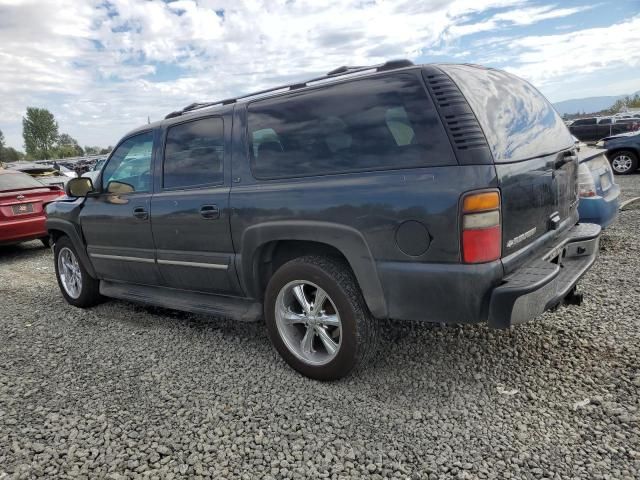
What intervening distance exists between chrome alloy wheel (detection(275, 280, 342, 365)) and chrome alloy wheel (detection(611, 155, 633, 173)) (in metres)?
11.9

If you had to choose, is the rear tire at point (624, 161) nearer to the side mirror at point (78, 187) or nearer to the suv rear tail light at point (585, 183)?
the suv rear tail light at point (585, 183)

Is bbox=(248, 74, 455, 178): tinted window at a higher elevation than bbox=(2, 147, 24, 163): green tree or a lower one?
lower

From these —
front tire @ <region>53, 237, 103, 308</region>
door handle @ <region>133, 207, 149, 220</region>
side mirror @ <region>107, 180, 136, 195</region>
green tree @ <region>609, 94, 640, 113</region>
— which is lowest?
Result: front tire @ <region>53, 237, 103, 308</region>

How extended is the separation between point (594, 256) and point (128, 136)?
13.0ft

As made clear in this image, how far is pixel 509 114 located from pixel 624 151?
37.2 ft

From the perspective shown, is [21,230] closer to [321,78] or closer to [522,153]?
[321,78]

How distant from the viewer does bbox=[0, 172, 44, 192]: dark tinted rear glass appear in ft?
27.3

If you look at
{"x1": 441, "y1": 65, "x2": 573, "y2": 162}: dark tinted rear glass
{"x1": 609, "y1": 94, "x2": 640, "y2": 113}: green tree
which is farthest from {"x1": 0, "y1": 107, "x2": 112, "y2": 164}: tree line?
{"x1": 441, "y1": 65, "x2": 573, "y2": 162}: dark tinted rear glass

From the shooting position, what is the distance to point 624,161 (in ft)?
39.8

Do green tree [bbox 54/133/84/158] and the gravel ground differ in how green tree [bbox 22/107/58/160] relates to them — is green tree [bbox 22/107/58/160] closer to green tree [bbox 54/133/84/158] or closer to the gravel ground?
green tree [bbox 54/133/84/158]

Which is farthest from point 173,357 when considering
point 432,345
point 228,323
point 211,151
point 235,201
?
point 432,345

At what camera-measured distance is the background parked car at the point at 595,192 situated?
184 inches

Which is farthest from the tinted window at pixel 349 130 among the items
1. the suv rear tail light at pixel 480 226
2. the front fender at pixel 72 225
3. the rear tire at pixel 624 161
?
the rear tire at pixel 624 161

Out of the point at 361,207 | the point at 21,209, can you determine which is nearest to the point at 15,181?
the point at 21,209
